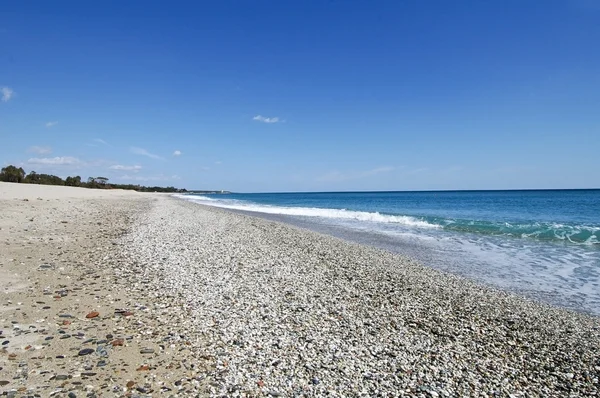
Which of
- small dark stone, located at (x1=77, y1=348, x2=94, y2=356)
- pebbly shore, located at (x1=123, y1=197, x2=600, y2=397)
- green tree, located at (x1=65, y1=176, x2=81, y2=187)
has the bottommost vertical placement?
pebbly shore, located at (x1=123, y1=197, x2=600, y2=397)

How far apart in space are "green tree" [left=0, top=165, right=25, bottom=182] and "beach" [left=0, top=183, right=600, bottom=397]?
6195 centimetres

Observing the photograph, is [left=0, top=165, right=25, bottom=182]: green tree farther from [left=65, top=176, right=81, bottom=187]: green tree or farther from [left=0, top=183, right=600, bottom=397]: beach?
[left=0, top=183, right=600, bottom=397]: beach

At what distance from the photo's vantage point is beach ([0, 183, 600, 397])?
4.18m

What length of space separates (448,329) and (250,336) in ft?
12.5

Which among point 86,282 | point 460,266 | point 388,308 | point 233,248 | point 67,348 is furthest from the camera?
point 233,248

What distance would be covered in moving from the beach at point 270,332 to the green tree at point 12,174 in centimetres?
6195

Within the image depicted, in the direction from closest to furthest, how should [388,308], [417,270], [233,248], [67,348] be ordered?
[67,348]
[388,308]
[417,270]
[233,248]

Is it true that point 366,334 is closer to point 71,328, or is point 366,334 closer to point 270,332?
point 270,332

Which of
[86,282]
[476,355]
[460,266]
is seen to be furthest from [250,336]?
[460,266]

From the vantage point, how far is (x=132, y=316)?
597cm

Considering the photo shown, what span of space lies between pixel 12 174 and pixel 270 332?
72482 millimetres

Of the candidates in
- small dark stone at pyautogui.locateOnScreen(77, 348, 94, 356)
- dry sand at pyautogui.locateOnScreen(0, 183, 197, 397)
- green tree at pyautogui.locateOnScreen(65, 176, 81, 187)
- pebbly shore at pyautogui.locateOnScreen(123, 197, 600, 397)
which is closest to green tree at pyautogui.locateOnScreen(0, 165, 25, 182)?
green tree at pyautogui.locateOnScreen(65, 176, 81, 187)

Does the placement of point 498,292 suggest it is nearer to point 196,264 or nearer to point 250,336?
point 250,336

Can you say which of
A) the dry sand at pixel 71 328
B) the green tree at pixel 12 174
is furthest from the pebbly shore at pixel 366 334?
the green tree at pixel 12 174
